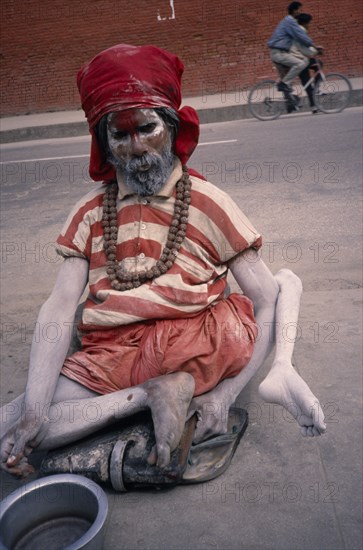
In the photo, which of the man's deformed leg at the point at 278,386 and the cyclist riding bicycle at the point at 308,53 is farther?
the cyclist riding bicycle at the point at 308,53

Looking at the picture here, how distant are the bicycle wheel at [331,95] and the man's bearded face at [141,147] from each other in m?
8.92

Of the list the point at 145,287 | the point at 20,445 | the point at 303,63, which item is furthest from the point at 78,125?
the point at 20,445

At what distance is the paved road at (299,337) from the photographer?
2.21 meters

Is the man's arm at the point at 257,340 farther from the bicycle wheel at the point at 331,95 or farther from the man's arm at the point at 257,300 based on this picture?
the bicycle wheel at the point at 331,95

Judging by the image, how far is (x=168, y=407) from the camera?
7.47 feet

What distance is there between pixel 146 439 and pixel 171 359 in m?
0.30

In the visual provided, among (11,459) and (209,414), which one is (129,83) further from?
(11,459)

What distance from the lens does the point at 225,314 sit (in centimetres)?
258

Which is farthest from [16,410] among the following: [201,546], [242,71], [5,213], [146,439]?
[242,71]

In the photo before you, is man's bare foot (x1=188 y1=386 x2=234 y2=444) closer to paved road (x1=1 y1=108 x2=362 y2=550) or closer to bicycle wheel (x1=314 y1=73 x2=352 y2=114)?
paved road (x1=1 y1=108 x2=362 y2=550)

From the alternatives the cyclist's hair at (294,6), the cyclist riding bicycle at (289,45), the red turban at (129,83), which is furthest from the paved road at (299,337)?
the cyclist's hair at (294,6)

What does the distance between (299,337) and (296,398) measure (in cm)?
128

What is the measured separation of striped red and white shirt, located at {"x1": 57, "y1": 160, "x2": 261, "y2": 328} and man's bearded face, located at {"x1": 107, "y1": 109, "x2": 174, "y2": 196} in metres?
0.08

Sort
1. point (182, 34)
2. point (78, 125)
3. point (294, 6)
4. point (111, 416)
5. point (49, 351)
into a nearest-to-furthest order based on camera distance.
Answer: point (111, 416) → point (49, 351) → point (294, 6) → point (78, 125) → point (182, 34)
